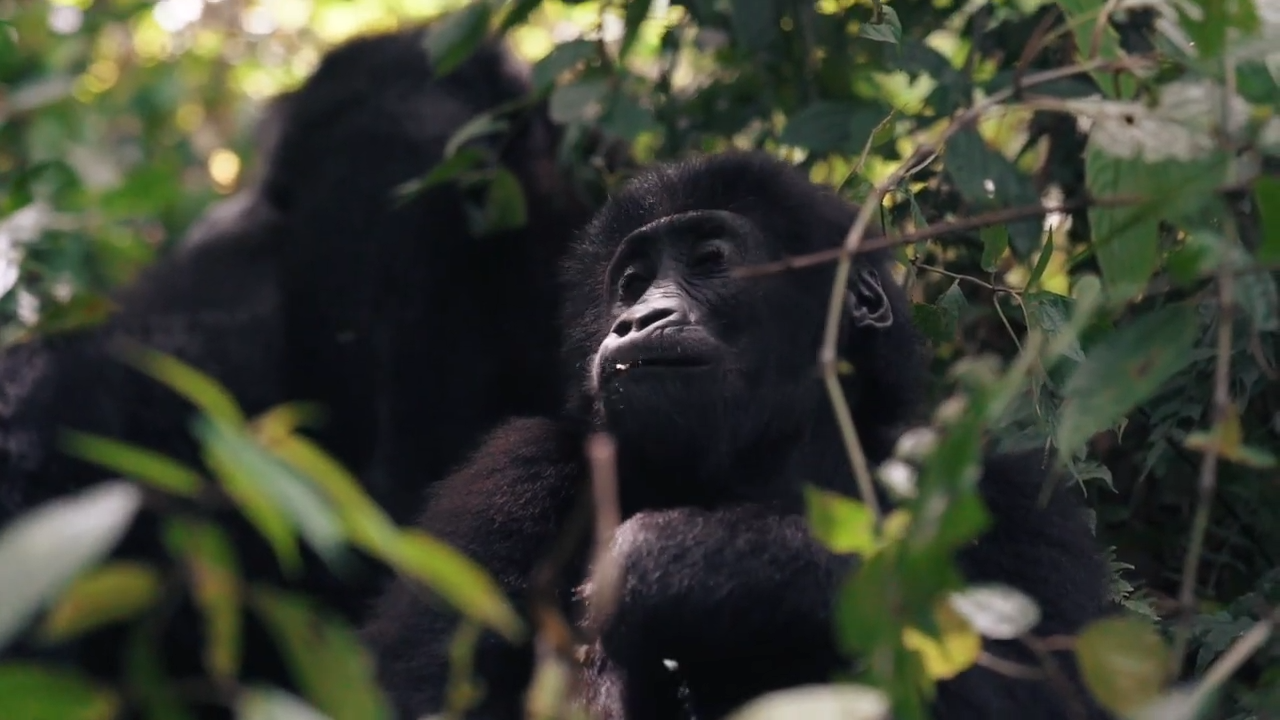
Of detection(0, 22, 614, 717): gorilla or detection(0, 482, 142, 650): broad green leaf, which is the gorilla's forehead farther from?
detection(0, 482, 142, 650): broad green leaf

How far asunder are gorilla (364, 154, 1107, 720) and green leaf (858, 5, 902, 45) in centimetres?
39

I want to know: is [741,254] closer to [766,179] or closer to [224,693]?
[766,179]

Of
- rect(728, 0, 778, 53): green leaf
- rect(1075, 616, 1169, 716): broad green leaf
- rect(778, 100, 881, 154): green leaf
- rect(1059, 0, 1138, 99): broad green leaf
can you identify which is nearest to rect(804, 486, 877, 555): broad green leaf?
rect(1075, 616, 1169, 716): broad green leaf

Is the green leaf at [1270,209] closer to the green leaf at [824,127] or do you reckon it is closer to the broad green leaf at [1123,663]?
the broad green leaf at [1123,663]

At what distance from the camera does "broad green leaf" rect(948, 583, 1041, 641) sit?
179 centimetres

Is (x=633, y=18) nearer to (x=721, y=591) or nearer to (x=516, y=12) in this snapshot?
(x=516, y=12)

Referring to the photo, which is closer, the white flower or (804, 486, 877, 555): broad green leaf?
(804, 486, 877, 555): broad green leaf

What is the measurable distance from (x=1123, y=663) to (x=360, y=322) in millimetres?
4057

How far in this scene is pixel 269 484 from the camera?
4.52 feet

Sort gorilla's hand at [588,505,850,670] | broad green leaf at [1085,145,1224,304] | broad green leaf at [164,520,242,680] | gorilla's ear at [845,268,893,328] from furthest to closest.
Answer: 1. gorilla's ear at [845,268,893,328]
2. gorilla's hand at [588,505,850,670]
3. broad green leaf at [1085,145,1224,304]
4. broad green leaf at [164,520,242,680]

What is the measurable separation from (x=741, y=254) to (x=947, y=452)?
185 centimetres

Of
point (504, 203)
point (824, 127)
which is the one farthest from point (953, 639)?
point (504, 203)

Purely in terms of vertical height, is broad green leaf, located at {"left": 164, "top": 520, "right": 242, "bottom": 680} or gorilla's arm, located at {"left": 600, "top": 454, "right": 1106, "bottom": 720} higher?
broad green leaf, located at {"left": 164, "top": 520, "right": 242, "bottom": 680}

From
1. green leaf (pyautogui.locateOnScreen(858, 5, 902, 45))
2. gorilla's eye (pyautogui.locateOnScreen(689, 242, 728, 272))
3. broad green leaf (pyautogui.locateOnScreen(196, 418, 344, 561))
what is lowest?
gorilla's eye (pyautogui.locateOnScreen(689, 242, 728, 272))
